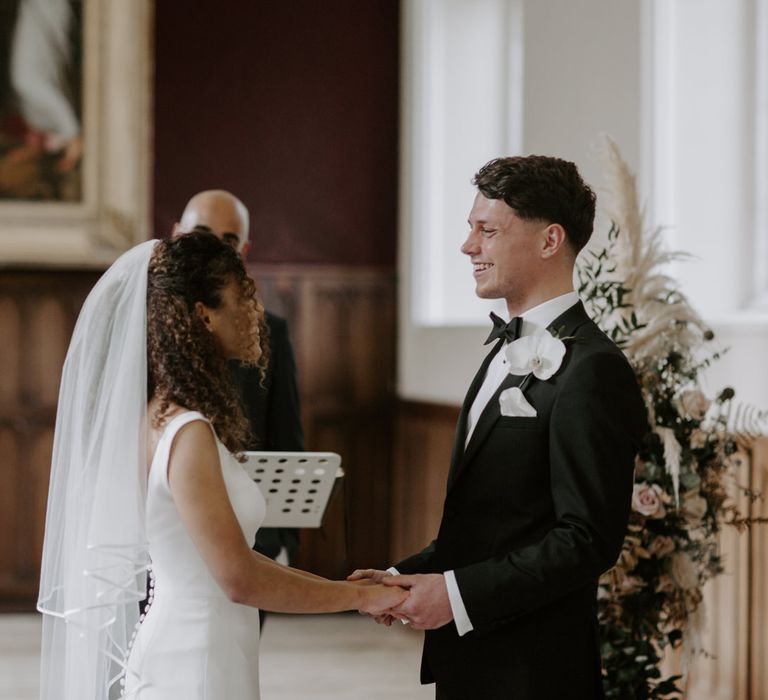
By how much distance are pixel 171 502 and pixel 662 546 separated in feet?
5.37

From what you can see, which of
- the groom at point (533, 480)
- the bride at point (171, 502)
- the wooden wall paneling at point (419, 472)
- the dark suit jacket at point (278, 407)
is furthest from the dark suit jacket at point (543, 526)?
the wooden wall paneling at point (419, 472)

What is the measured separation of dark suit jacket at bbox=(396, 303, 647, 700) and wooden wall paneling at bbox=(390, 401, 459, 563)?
372 cm

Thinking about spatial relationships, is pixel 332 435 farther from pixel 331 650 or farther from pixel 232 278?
pixel 232 278

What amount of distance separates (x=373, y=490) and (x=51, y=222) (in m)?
2.48

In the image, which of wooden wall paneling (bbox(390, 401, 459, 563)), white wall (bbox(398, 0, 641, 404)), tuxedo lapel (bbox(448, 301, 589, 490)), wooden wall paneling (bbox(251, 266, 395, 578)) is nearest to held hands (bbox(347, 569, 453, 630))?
tuxedo lapel (bbox(448, 301, 589, 490))

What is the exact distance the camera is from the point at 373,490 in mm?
7215

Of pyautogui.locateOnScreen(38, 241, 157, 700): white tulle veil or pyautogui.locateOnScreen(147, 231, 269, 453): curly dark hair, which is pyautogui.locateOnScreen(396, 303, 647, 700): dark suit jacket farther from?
pyautogui.locateOnScreen(38, 241, 157, 700): white tulle veil

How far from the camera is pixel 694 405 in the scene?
332 cm

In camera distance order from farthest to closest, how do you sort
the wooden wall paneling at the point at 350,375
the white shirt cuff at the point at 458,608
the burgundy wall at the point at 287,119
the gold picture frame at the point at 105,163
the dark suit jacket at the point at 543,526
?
1. the wooden wall paneling at the point at 350,375
2. the burgundy wall at the point at 287,119
3. the gold picture frame at the point at 105,163
4. the white shirt cuff at the point at 458,608
5. the dark suit jacket at the point at 543,526

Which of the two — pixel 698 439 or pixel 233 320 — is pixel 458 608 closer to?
pixel 233 320

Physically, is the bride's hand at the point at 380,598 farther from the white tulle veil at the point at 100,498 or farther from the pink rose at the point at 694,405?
the pink rose at the point at 694,405

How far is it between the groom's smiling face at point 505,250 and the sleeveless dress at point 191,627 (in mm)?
646

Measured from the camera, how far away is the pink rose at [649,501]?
3.30 metres

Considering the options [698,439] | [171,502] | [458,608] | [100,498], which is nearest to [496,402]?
[458,608]
